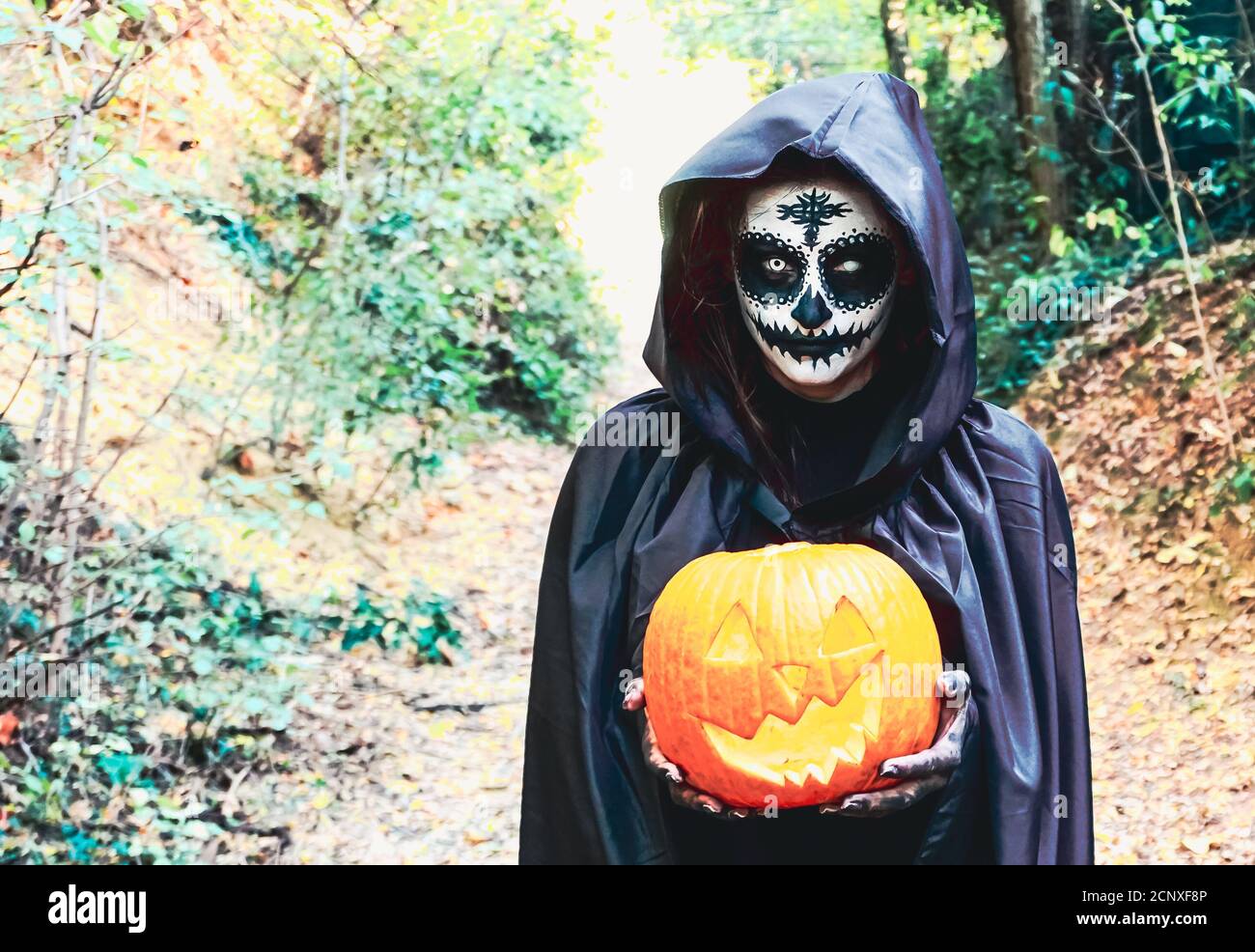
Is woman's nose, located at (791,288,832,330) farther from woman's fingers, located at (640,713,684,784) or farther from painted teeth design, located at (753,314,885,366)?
woman's fingers, located at (640,713,684,784)

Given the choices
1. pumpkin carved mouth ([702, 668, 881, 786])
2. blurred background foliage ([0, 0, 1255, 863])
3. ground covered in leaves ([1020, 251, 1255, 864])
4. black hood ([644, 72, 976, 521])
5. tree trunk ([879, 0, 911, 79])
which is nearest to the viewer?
pumpkin carved mouth ([702, 668, 881, 786])

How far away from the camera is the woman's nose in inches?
80.7

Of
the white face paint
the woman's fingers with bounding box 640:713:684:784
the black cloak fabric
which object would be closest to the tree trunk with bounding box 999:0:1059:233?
the black cloak fabric

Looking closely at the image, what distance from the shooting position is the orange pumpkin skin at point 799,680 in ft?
6.07

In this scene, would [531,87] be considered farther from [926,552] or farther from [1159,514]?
[926,552]

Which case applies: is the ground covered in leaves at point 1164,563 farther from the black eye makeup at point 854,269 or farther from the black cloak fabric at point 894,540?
the black eye makeup at point 854,269

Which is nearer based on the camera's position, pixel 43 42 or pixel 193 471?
pixel 43 42

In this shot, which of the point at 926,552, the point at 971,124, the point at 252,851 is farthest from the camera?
the point at 971,124

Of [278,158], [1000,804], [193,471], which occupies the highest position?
[278,158]

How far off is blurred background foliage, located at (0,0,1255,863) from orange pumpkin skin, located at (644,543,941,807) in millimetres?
2096

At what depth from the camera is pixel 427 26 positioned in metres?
5.95

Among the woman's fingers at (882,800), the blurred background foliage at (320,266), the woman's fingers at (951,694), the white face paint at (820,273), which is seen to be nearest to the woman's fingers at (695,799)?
the woman's fingers at (882,800)

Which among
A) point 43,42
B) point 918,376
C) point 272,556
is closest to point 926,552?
→ point 918,376

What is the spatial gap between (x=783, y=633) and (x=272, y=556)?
11.8ft
